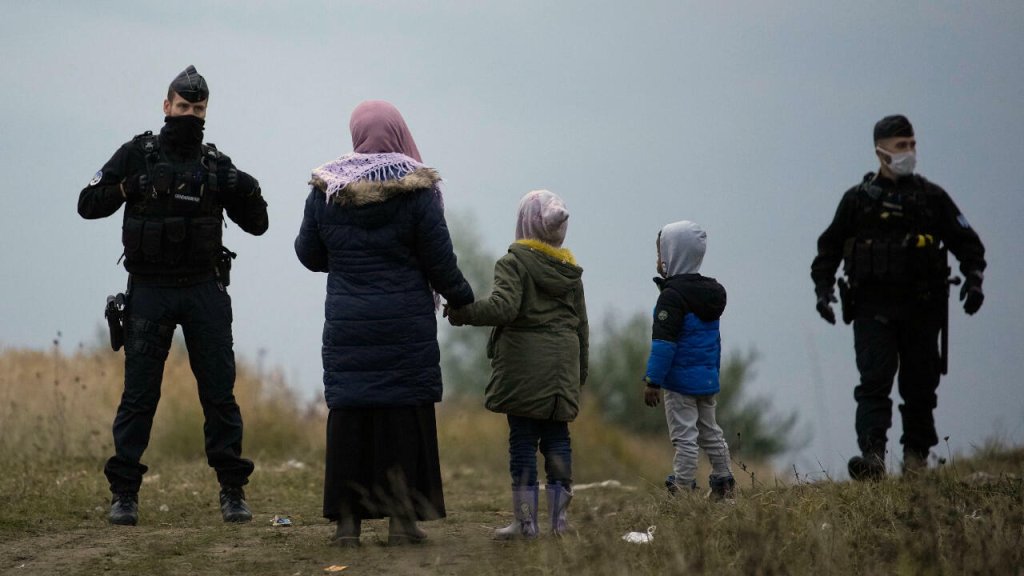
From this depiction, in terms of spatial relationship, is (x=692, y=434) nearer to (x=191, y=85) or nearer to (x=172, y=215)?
(x=172, y=215)

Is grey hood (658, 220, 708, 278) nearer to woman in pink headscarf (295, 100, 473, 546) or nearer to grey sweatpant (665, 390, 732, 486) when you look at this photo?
grey sweatpant (665, 390, 732, 486)

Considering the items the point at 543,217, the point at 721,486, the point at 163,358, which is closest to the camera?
the point at 543,217

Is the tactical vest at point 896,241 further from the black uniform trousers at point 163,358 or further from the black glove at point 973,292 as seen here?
the black uniform trousers at point 163,358

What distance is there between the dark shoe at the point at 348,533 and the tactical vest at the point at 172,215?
6.63ft

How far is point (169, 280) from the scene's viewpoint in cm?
788

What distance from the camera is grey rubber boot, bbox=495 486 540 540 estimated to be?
22.5 feet

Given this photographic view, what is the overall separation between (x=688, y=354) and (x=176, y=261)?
2.98 metres

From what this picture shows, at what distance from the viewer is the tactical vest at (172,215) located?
305 inches

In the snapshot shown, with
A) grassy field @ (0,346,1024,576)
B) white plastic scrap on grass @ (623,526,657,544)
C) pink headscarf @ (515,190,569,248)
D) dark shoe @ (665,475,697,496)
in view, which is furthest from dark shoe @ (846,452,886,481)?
pink headscarf @ (515,190,569,248)

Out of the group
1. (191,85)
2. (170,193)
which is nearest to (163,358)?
(170,193)

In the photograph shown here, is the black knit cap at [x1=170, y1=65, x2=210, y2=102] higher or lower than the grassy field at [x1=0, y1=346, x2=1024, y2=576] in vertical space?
higher

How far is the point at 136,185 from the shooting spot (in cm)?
777

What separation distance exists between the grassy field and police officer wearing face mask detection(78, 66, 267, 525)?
1.71 ft

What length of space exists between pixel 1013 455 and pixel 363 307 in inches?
291
